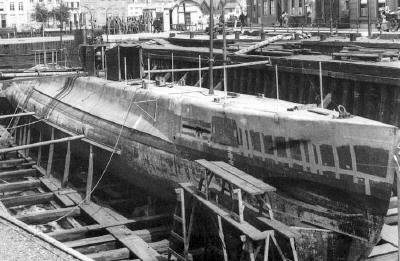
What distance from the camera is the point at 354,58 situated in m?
18.6

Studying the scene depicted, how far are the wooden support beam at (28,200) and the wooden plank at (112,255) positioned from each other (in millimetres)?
5582

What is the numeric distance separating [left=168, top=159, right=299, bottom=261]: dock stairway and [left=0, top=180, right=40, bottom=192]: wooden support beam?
28.3 ft

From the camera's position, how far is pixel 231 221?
37.6 feet

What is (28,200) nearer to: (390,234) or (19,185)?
(19,185)

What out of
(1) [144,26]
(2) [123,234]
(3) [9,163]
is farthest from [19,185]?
(1) [144,26]

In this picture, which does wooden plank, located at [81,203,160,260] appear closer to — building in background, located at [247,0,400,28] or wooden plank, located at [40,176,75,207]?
wooden plank, located at [40,176,75,207]

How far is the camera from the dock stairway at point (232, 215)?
35.9 feet

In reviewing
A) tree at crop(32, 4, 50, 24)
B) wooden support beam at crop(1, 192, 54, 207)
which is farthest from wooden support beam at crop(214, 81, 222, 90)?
tree at crop(32, 4, 50, 24)

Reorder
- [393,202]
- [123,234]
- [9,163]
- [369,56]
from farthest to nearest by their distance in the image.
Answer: [9,163] < [369,56] < [123,234] < [393,202]

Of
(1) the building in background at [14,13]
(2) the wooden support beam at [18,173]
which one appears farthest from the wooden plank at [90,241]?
(1) the building in background at [14,13]

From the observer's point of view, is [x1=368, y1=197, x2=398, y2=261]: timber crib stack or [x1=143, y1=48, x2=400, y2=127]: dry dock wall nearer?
[x1=368, y1=197, x2=398, y2=261]: timber crib stack

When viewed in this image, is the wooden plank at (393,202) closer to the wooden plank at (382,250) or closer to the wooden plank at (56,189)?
the wooden plank at (382,250)

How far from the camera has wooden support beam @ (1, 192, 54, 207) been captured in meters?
18.5

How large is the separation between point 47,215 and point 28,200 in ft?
6.90
